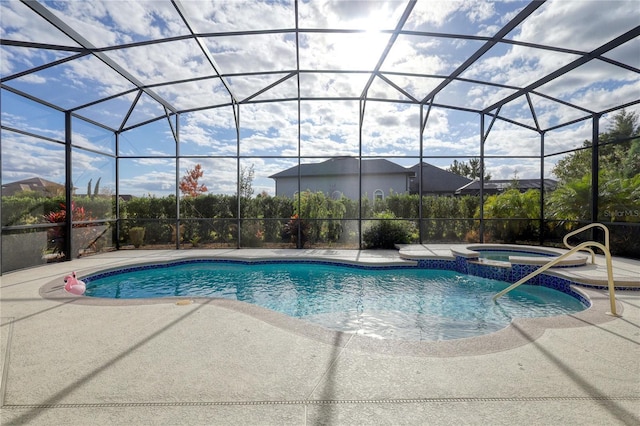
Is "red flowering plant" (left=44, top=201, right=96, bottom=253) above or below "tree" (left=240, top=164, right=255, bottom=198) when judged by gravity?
below

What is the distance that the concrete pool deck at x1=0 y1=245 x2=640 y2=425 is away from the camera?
1.94 m

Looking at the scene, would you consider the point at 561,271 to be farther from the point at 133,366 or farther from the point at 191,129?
the point at 191,129

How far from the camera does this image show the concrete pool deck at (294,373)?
76.5 inches

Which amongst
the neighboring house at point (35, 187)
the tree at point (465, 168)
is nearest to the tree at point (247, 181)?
the neighboring house at point (35, 187)

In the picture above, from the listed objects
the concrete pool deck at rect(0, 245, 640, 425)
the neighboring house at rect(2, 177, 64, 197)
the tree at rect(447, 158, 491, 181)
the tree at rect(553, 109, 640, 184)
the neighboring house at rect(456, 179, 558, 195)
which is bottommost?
the concrete pool deck at rect(0, 245, 640, 425)

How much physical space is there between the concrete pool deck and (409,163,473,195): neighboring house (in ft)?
57.4

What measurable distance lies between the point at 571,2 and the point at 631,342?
15.6ft

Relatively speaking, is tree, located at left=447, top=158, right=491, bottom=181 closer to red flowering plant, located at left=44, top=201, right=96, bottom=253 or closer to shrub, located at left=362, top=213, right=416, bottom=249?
shrub, located at left=362, top=213, right=416, bottom=249

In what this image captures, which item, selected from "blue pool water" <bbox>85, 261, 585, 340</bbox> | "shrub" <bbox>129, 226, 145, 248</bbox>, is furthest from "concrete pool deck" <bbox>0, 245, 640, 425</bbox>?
"shrub" <bbox>129, 226, 145, 248</bbox>

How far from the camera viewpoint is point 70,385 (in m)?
2.27

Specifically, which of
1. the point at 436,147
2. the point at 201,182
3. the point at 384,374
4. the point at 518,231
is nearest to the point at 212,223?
the point at 201,182

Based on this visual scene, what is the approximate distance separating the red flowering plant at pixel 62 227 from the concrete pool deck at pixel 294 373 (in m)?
4.08

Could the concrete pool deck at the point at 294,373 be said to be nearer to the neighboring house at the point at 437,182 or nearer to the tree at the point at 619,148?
the tree at the point at 619,148

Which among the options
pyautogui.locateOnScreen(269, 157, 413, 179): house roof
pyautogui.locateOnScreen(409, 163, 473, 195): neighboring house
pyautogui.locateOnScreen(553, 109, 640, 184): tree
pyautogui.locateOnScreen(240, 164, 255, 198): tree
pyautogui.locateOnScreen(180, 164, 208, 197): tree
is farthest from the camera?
pyautogui.locateOnScreen(409, 163, 473, 195): neighboring house
